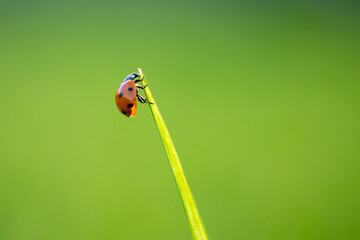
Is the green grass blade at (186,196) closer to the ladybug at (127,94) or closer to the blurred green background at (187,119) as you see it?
the ladybug at (127,94)

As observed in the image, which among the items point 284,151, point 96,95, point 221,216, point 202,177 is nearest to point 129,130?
point 96,95

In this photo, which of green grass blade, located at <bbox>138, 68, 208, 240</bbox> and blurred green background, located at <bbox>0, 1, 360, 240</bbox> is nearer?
green grass blade, located at <bbox>138, 68, 208, 240</bbox>

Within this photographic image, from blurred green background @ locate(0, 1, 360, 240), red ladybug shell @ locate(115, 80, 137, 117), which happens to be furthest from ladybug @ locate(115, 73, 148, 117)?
blurred green background @ locate(0, 1, 360, 240)

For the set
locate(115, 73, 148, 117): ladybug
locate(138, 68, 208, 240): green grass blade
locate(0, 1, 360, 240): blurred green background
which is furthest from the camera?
locate(0, 1, 360, 240): blurred green background

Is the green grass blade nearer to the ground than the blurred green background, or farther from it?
nearer to the ground

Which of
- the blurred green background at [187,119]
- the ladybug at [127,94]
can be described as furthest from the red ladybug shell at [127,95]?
the blurred green background at [187,119]

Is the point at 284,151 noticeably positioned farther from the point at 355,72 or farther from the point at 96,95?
the point at 96,95

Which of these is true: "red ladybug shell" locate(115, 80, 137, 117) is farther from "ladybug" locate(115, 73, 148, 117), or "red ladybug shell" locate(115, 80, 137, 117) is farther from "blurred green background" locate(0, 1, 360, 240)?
"blurred green background" locate(0, 1, 360, 240)

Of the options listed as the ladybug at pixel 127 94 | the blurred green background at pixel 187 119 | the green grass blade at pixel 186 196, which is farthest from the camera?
the blurred green background at pixel 187 119

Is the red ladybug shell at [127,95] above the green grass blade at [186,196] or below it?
above
